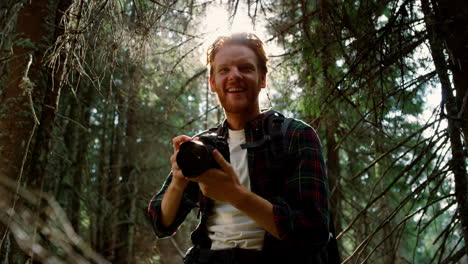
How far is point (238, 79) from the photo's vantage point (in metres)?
1.78

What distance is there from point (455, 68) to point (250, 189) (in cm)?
199

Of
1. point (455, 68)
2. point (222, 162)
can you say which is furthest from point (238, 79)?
point (455, 68)

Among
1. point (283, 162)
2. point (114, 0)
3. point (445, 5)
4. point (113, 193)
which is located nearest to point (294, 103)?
point (445, 5)

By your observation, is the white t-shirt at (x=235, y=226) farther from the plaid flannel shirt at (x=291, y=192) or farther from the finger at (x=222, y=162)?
the finger at (x=222, y=162)

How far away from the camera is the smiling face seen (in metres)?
1.79

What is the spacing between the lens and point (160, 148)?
33.3 ft

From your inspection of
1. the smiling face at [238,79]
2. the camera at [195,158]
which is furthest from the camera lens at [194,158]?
the smiling face at [238,79]

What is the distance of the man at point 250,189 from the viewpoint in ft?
4.58

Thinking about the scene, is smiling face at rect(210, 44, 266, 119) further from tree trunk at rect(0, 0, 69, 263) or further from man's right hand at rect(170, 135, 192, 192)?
tree trunk at rect(0, 0, 69, 263)

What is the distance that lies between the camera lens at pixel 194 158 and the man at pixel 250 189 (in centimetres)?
3

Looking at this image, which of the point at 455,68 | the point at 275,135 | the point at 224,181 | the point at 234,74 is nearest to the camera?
the point at 224,181

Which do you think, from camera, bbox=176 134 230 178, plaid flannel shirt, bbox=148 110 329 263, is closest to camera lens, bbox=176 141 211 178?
camera, bbox=176 134 230 178

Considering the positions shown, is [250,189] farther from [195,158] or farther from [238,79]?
[238,79]

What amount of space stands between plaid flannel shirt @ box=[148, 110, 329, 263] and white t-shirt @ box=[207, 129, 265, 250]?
36 millimetres
